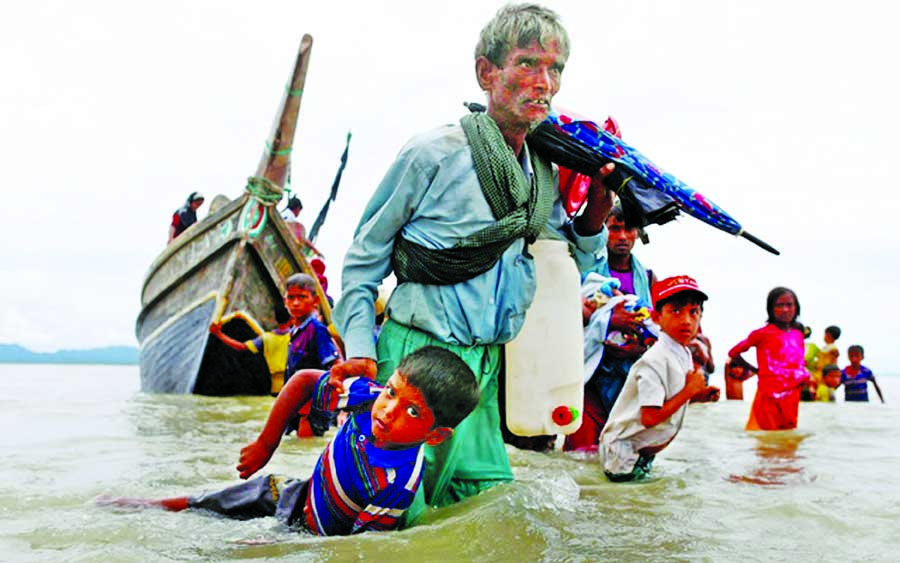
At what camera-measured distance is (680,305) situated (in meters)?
4.27

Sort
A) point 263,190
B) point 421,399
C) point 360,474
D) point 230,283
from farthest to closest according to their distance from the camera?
point 230,283
point 263,190
point 360,474
point 421,399

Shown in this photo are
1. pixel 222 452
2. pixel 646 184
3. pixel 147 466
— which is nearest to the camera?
pixel 646 184

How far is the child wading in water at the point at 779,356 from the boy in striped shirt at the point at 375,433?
5.36 meters

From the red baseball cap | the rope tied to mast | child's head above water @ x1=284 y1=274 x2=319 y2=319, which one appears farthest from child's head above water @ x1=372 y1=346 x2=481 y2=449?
the rope tied to mast

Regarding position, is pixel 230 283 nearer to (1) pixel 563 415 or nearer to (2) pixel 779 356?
(2) pixel 779 356

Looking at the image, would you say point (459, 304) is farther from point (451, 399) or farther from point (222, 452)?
point (222, 452)

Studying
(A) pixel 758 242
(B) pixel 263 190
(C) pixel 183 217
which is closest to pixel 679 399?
(A) pixel 758 242

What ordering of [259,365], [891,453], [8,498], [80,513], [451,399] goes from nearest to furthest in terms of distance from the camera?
[451,399]
[80,513]
[8,498]
[891,453]
[259,365]

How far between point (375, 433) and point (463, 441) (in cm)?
40

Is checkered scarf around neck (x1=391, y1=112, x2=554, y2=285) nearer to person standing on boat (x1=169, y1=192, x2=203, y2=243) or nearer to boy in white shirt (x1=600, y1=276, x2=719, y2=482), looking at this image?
boy in white shirt (x1=600, y1=276, x2=719, y2=482)

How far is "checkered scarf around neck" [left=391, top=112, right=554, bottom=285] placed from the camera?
273 centimetres

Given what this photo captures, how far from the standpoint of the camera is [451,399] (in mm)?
2576

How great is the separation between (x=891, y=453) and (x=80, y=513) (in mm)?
5660

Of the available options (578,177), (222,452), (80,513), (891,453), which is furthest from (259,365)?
(578,177)
